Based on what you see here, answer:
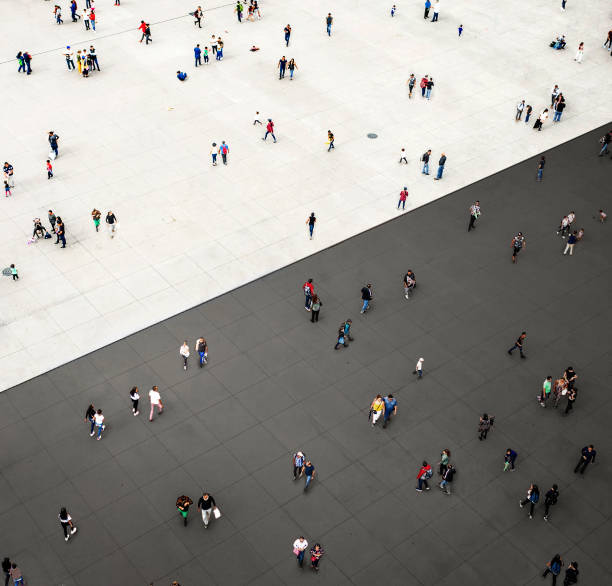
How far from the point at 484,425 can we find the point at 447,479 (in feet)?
8.16

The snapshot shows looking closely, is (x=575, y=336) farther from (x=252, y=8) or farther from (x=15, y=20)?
(x=15, y=20)

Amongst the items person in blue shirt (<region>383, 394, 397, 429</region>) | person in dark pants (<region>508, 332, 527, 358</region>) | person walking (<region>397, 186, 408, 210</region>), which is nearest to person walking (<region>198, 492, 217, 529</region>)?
person in blue shirt (<region>383, 394, 397, 429</region>)

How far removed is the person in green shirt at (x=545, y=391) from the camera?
2673 centimetres

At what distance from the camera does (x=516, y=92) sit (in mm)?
46469

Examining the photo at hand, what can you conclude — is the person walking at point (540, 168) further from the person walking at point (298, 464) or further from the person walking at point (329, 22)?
the person walking at point (298, 464)

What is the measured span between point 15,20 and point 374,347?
122ft

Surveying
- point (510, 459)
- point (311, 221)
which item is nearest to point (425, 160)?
point (311, 221)

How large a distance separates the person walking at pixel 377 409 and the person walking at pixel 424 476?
2356 mm

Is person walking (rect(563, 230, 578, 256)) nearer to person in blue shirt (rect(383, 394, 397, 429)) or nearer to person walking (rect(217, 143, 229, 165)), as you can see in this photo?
person in blue shirt (rect(383, 394, 397, 429))

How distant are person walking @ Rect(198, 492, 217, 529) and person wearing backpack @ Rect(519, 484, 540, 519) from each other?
9.29 metres

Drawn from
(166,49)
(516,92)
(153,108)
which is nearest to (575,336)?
(516,92)

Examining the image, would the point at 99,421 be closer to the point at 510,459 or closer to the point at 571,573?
the point at 510,459

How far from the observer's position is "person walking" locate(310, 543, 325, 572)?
21.8 metres

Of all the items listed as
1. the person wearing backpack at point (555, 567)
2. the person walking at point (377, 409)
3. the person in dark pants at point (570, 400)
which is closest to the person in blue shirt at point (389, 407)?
the person walking at point (377, 409)
